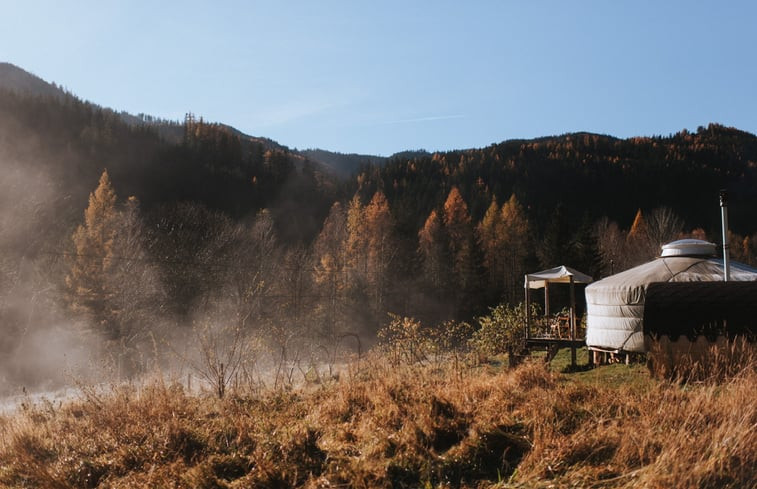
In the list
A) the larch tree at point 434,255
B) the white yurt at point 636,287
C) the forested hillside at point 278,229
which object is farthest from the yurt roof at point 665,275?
the larch tree at point 434,255

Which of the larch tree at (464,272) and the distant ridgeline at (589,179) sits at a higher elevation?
the distant ridgeline at (589,179)

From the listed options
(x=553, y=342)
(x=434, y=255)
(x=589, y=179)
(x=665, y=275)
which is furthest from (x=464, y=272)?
(x=589, y=179)

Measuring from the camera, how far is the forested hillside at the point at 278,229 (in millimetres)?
21578

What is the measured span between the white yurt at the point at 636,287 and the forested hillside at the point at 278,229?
537cm

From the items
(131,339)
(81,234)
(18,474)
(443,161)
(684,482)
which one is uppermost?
(443,161)

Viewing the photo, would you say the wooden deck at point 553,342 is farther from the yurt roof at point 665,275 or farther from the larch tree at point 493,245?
the larch tree at point 493,245

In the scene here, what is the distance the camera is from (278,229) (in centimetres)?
4462

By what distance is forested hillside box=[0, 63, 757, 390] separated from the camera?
21.6m

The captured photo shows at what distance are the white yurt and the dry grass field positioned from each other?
5114 mm

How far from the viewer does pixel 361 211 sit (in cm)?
3528

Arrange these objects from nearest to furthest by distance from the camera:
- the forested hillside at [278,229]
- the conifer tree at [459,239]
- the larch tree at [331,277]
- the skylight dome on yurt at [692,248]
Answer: the skylight dome on yurt at [692,248]
the forested hillside at [278,229]
the larch tree at [331,277]
the conifer tree at [459,239]

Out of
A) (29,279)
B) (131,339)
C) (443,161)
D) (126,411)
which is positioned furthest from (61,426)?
(443,161)

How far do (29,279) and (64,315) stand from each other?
5.96 ft

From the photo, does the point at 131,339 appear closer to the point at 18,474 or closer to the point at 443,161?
the point at 18,474
